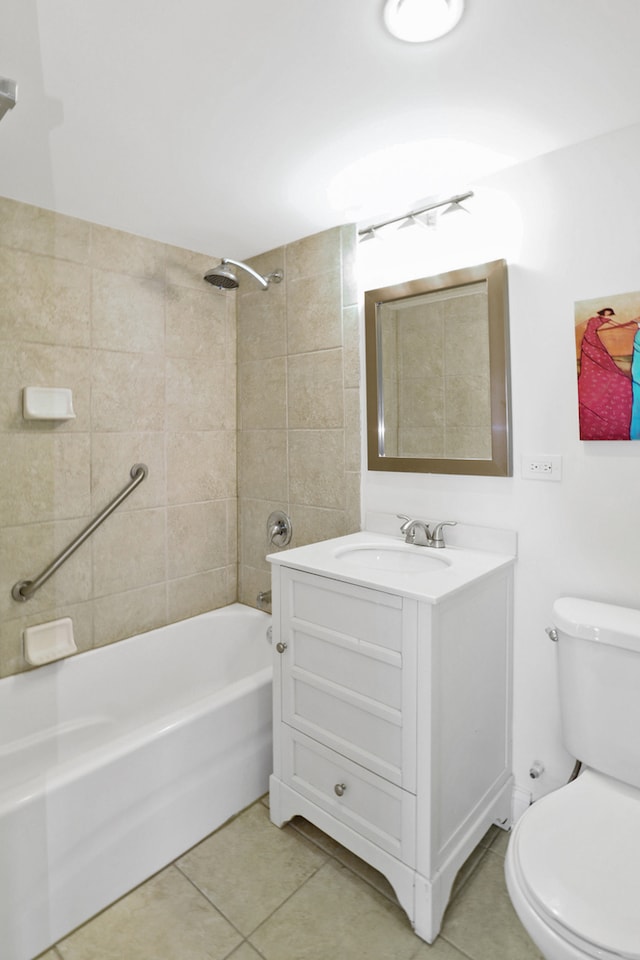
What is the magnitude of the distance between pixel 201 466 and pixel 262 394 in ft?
1.53

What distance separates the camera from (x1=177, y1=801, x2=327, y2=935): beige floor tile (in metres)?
1.50

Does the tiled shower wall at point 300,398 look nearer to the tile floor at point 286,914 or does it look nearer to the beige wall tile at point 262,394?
the beige wall tile at point 262,394

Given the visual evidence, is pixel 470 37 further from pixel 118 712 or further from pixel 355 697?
pixel 118 712

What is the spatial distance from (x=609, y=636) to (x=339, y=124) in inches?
62.3

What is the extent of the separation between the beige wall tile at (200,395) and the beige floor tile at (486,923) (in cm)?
206

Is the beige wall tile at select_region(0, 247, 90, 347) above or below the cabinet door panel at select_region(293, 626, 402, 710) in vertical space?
above

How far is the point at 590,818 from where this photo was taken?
1.19 meters

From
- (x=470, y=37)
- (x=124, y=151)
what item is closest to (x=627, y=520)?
(x=470, y=37)

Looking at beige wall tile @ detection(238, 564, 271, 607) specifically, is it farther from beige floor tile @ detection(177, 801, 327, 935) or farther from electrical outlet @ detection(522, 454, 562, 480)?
electrical outlet @ detection(522, 454, 562, 480)

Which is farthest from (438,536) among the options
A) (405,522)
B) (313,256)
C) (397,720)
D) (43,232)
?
(43,232)

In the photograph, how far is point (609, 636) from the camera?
136 cm

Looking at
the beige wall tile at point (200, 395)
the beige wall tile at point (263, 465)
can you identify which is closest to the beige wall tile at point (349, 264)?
the beige wall tile at point (263, 465)

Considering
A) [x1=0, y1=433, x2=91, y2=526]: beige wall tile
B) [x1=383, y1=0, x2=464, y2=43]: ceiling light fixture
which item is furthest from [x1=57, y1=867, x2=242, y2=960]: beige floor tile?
[x1=383, y1=0, x2=464, y2=43]: ceiling light fixture

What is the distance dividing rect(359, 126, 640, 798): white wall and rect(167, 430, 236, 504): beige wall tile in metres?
1.26
